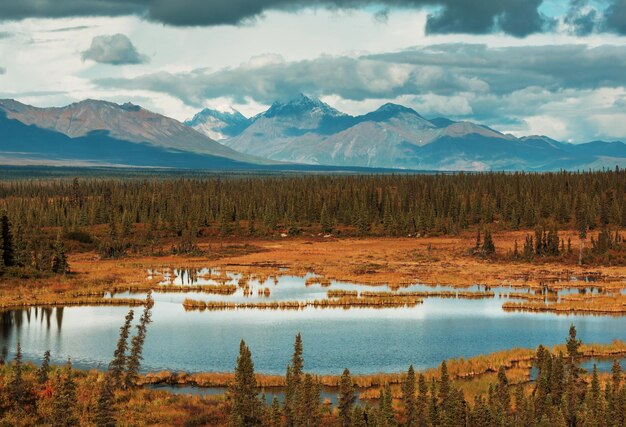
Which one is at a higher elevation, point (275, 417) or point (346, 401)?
point (346, 401)

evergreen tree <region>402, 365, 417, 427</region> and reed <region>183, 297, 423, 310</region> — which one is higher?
evergreen tree <region>402, 365, 417, 427</region>

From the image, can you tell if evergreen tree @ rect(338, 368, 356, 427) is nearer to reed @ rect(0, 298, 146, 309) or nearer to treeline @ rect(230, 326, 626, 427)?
treeline @ rect(230, 326, 626, 427)

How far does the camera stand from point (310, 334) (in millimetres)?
68938

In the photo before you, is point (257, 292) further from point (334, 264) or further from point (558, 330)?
point (558, 330)

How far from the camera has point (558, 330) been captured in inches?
2793

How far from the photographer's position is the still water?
5991 centimetres

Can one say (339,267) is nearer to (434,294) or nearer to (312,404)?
(434,294)

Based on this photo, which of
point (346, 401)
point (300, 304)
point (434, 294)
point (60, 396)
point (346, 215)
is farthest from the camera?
point (346, 215)

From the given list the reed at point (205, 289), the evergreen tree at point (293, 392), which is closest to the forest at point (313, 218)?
the reed at point (205, 289)

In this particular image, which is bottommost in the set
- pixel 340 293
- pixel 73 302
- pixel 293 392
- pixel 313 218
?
pixel 73 302

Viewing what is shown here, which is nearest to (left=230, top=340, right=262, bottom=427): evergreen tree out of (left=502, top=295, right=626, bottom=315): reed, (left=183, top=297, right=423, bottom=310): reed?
(left=183, top=297, right=423, bottom=310): reed

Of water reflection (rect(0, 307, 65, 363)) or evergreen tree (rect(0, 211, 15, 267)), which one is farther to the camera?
evergreen tree (rect(0, 211, 15, 267))

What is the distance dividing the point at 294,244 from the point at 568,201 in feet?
242

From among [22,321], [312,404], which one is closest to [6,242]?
[22,321]
